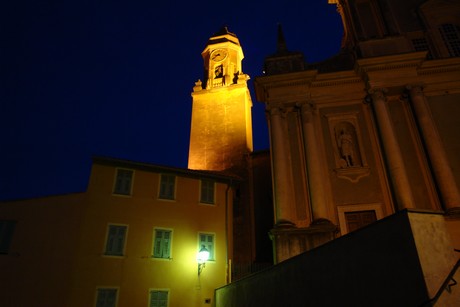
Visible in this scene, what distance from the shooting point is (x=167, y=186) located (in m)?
20.3

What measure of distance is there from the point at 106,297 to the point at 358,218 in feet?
40.0

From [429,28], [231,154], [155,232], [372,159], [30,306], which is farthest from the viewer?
A: [231,154]

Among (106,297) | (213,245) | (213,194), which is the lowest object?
(106,297)

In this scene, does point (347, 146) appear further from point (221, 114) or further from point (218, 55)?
point (218, 55)

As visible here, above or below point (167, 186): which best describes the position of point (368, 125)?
above

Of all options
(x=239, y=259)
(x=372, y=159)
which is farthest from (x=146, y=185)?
(x=372, y=159)

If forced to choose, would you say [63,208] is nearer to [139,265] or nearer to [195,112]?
[139,265]

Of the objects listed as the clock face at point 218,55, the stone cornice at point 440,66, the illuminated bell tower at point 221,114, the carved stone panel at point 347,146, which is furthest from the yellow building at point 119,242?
the clock face at point 218,55

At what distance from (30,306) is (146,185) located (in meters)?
7.71

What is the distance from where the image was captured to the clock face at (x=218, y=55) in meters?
34.2

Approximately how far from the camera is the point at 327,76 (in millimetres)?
19266

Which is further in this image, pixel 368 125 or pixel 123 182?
pixel 123 182

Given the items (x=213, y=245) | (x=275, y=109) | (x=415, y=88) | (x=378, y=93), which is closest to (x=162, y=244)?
(x=213, y=245)

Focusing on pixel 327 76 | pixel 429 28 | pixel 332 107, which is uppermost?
pixel 429 28
